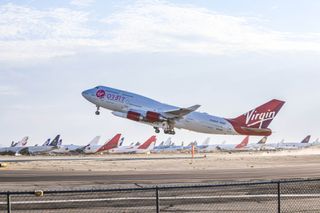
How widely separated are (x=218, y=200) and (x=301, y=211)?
3.99 metres

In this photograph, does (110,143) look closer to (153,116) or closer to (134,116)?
(134,116)

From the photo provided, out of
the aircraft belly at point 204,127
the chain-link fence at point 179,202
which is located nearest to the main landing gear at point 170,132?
the aircraft belly at point 204,127

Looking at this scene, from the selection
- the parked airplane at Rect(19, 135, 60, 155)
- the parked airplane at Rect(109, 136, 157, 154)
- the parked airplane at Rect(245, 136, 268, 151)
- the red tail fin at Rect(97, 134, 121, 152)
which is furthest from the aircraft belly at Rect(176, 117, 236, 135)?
the parked airplane at Rect(245, 136, 268, 151)

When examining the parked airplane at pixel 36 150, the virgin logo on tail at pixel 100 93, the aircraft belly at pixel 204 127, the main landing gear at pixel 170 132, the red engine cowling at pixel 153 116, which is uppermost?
the virgin logo on tail at pixel 100 93

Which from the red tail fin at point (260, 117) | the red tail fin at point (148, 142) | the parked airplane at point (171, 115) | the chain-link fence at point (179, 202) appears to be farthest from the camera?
the red tail fin at point (148, 142)

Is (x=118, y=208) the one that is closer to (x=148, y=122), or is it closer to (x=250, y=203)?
(x=250, y=203)

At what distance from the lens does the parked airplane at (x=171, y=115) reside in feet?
264

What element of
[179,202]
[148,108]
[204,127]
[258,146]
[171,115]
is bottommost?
[179,202]

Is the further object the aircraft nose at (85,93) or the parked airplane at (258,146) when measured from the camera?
the parked airplane at (258,146)

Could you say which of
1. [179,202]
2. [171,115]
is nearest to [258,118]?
[171,115]

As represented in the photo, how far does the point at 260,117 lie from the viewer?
88.8 meters

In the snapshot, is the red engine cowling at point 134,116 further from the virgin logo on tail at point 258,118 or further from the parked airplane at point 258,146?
the parked airplane at point 258,146

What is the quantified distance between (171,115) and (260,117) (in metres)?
15.1

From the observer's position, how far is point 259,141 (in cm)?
18312
